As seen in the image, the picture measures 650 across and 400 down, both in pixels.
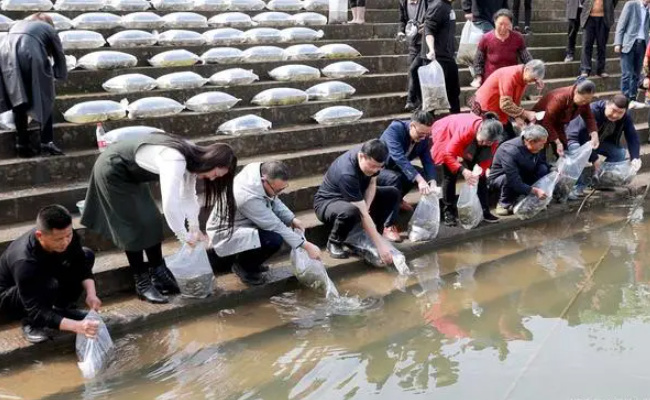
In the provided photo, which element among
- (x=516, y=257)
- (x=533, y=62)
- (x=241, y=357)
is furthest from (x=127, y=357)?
(x=533, y=62)

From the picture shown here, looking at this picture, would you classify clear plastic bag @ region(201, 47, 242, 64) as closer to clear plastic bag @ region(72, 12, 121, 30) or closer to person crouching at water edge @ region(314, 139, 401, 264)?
clear plastic bag @ region(72, 12, 121, 30)

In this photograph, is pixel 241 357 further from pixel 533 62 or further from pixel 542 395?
pixel 533 62

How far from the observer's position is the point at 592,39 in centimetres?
922

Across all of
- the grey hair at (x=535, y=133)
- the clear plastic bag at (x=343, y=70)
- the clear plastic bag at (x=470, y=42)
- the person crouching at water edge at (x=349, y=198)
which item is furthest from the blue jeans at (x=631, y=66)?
the person crouching at water edge at (x=349, y=198)

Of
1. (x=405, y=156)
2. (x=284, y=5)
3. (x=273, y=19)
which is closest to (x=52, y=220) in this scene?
(x=405, y=156)

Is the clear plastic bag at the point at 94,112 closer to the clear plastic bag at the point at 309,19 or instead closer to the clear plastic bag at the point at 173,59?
the clear plastic bag at the point at 173,59

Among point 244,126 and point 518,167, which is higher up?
point 244,126

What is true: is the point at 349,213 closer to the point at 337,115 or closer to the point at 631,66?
the point at 337,115


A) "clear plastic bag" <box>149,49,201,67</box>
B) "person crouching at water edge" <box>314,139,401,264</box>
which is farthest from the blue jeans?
"clear plastic bag" <box>149,49,201,67</box>

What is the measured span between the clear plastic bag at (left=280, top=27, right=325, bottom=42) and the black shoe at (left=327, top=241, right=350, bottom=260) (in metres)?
3.71

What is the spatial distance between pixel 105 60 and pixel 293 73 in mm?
1938

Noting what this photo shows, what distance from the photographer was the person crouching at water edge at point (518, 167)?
20.3ft

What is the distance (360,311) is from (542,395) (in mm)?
1387

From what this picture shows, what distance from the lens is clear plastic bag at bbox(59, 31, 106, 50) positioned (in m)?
6.72
